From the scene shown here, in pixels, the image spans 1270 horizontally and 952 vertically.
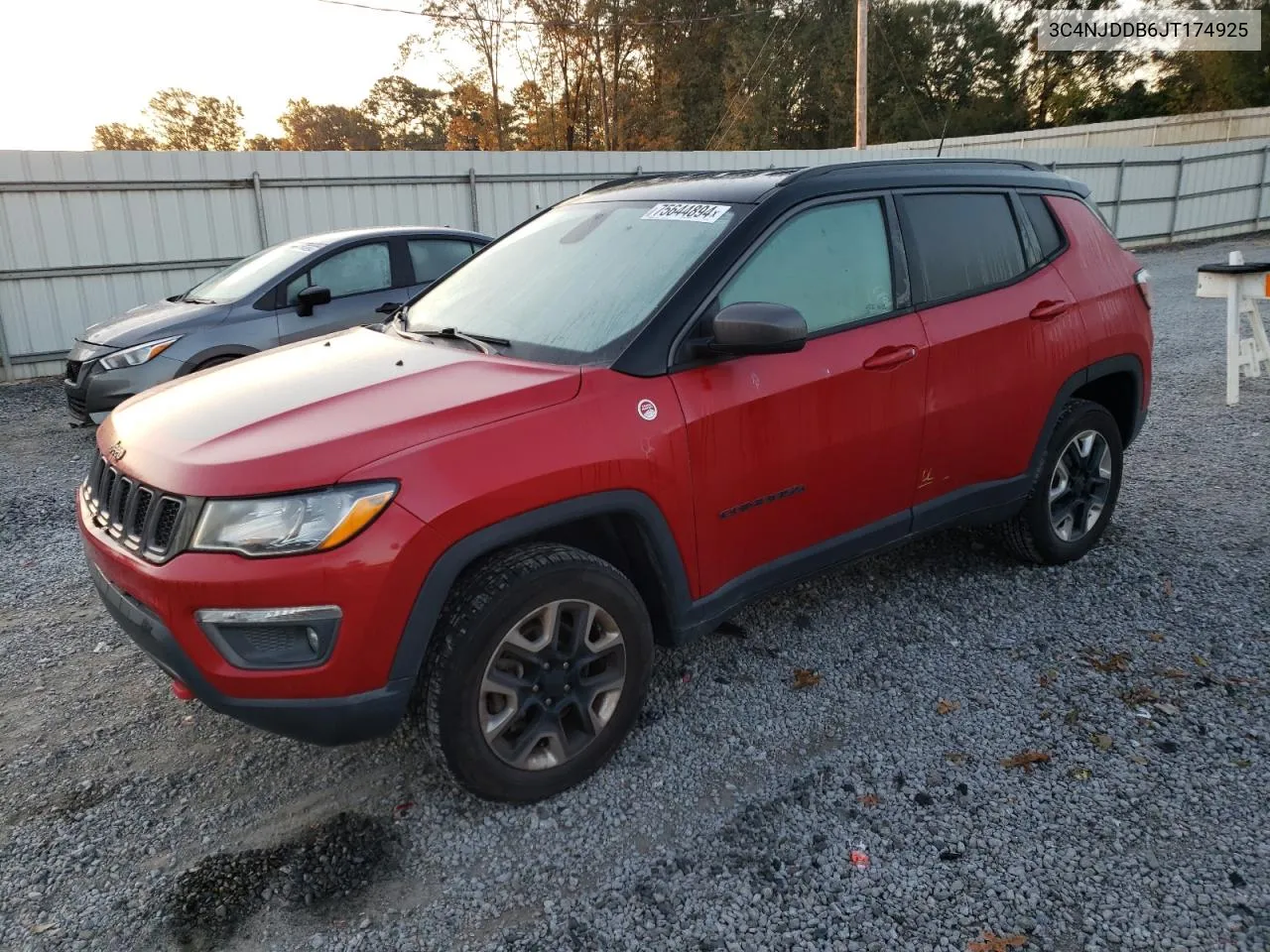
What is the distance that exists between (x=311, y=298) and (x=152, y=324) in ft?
4.10

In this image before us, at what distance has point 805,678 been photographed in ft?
11.6

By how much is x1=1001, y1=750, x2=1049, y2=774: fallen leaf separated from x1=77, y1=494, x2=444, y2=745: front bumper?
6.21 ft

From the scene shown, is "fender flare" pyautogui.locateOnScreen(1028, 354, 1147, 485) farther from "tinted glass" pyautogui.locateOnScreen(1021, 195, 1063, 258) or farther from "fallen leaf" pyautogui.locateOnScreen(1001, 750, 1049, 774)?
"fallen leaf" pyautogui.locateOnScreen(1001, 750, 1049, 774)

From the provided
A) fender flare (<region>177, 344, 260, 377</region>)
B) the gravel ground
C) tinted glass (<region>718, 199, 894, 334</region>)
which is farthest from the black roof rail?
fender flare (<region>177, 344, 260, 377</region>)

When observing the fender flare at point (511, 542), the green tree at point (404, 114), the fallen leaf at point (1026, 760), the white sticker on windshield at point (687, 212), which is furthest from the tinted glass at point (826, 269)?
the green tree at point (404, 114)

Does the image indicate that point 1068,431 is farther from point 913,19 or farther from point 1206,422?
point 913,19

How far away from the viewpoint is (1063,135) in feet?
88.2

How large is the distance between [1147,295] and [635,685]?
3.19m

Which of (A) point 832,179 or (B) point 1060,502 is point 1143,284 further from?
(A) point 832,179

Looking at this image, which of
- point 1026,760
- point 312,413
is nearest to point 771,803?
point 1026,760

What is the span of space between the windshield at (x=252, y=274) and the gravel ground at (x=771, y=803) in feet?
12.7

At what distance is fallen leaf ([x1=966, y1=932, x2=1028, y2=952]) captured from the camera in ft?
7.39

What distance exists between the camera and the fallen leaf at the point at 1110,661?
11.5 feet

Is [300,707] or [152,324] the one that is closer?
[300,707]
